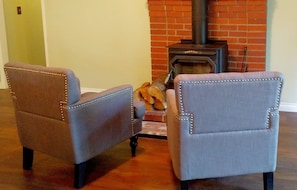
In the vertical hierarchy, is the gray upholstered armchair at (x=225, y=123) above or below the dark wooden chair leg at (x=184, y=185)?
above

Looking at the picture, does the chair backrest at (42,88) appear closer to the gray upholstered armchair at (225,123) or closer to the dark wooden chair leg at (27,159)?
the dark wooden chair leg at (27,159)

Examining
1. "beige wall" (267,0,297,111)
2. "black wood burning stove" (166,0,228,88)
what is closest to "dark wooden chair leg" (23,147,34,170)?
"black wood burning stove" (166,0,228,88)

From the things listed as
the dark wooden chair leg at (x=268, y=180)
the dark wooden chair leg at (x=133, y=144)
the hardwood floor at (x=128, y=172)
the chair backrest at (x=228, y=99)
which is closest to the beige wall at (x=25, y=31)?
the hardwood floor at (x=128, y=172)

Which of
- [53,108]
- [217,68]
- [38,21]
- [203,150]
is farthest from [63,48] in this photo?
[203,150]

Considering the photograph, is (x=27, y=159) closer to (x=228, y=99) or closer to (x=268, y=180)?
(x=228, y=99)

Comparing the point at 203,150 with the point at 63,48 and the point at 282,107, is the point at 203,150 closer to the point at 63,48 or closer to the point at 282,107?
the point at 282,107

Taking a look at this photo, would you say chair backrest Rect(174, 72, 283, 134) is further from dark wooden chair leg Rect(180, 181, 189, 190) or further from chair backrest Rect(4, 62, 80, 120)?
chair backrest Rect(4, 62, 80, 120)

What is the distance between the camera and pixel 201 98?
2.40 meters

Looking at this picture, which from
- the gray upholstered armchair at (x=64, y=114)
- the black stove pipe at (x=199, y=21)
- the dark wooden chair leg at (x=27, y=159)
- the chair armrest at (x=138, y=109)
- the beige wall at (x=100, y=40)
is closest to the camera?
the gray upholstered armchair at (x=64, y=114)

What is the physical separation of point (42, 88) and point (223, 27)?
2.38m

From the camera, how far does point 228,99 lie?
2.41m

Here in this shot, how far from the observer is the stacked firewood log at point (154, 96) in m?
4.28

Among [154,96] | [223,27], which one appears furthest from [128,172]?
[223,27]

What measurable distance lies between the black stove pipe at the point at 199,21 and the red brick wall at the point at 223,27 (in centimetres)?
22
